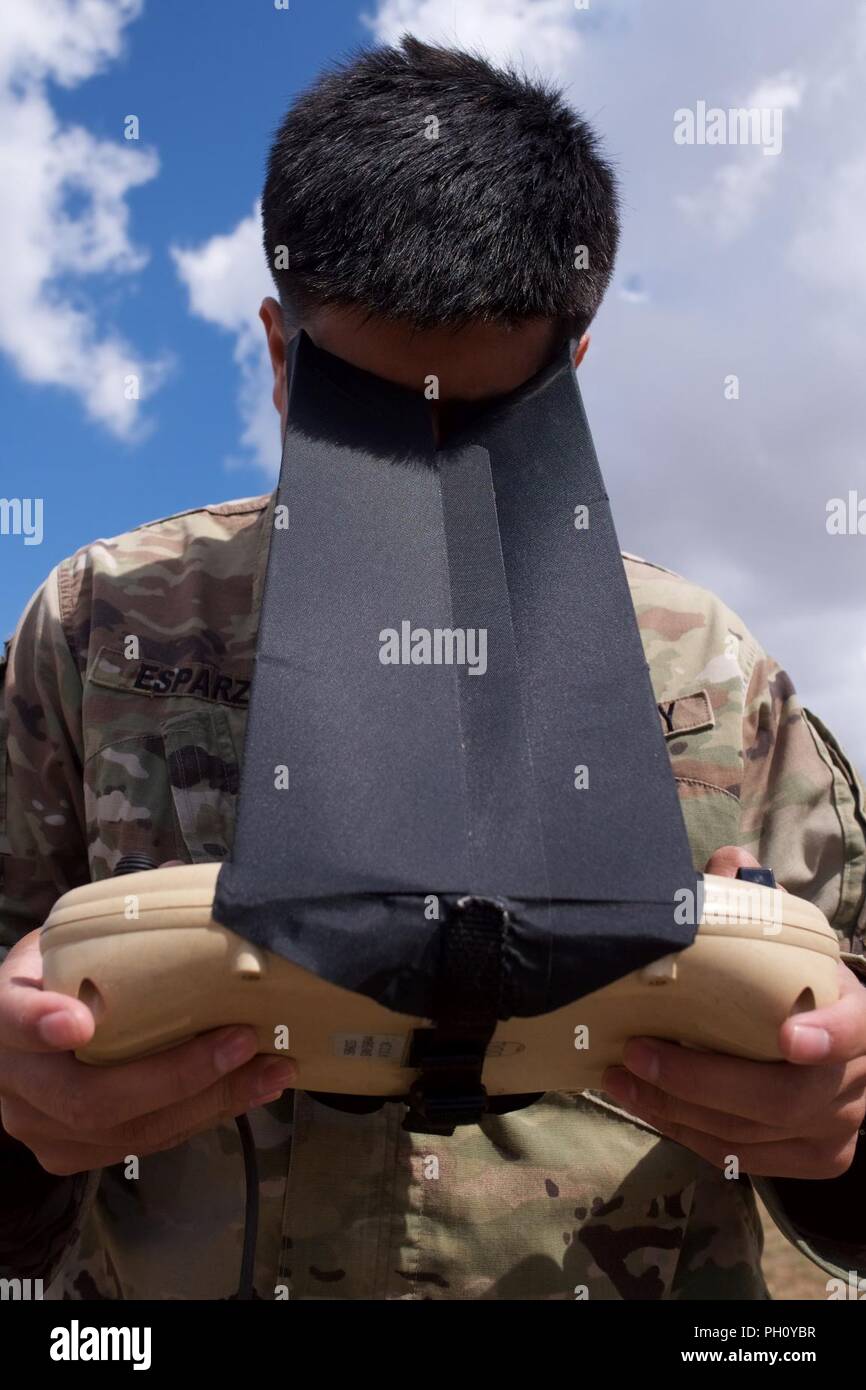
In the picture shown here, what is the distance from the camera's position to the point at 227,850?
1515mm

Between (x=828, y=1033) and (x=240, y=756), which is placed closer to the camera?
(x=828, y=1033)

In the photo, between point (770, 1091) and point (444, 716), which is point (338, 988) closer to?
point (444, 716)

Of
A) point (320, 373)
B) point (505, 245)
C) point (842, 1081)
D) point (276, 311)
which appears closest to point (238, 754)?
point (320, 373)

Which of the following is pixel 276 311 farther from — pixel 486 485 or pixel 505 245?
pixel 486 485

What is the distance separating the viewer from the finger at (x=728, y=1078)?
1053mm

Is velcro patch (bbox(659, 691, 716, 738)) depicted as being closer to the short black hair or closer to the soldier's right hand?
the short black hair

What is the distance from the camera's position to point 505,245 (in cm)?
142

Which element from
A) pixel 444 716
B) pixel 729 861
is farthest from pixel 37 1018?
pixel 729 861

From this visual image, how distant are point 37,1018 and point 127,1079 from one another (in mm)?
120

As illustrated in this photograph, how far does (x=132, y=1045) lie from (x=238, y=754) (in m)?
0.61

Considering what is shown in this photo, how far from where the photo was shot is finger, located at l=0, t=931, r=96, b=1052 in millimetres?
926

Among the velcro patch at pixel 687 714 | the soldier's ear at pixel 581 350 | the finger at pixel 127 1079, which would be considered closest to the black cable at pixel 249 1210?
the finger at pixel 127 1079

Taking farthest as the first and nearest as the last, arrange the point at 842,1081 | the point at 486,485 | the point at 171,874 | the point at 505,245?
the point at 505,245
the point at 486,485
the point at 842,1081
the point at 171,874

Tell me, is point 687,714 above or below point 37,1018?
above
